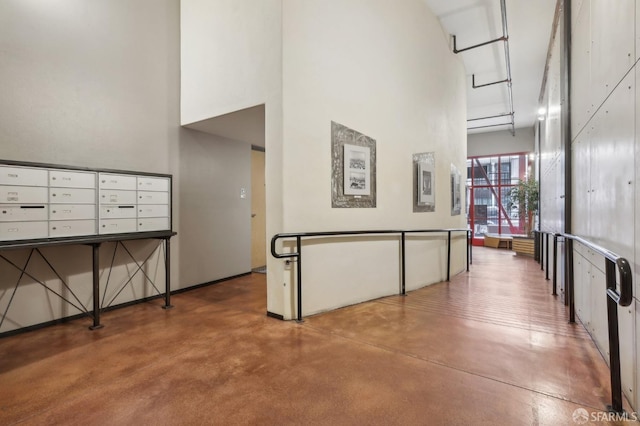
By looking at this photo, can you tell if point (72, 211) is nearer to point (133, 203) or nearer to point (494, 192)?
point (133, 203)

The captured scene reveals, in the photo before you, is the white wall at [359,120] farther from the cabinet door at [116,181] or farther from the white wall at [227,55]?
the cabinet door at [116,181]

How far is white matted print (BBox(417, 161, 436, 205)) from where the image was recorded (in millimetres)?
4746

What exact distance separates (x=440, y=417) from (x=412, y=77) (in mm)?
4495

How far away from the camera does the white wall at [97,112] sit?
2738 mm

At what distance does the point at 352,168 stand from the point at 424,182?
180 cm

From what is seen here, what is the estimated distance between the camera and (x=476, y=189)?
38.3 feet

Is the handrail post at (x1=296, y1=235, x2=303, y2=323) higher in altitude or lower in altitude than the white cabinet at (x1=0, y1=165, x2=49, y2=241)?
lower

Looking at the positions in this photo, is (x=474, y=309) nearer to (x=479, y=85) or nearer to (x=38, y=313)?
(x=38, y=313)

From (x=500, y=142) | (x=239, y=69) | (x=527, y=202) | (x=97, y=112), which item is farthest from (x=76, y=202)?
(x=500, y=142)

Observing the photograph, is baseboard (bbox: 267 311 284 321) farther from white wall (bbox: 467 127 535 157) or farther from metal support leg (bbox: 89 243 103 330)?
white wall (bbox: 467 127 535 157)

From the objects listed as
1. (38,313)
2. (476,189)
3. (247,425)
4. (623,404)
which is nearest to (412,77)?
(623,404)

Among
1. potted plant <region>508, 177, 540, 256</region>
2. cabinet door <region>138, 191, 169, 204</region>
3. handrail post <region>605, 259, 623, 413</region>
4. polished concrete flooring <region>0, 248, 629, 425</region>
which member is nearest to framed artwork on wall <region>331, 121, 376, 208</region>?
polished concrete flooring <region>0, 248, 629, 425</region>

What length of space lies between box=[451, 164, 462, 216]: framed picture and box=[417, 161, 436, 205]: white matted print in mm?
1056

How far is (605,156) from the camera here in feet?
7.04
